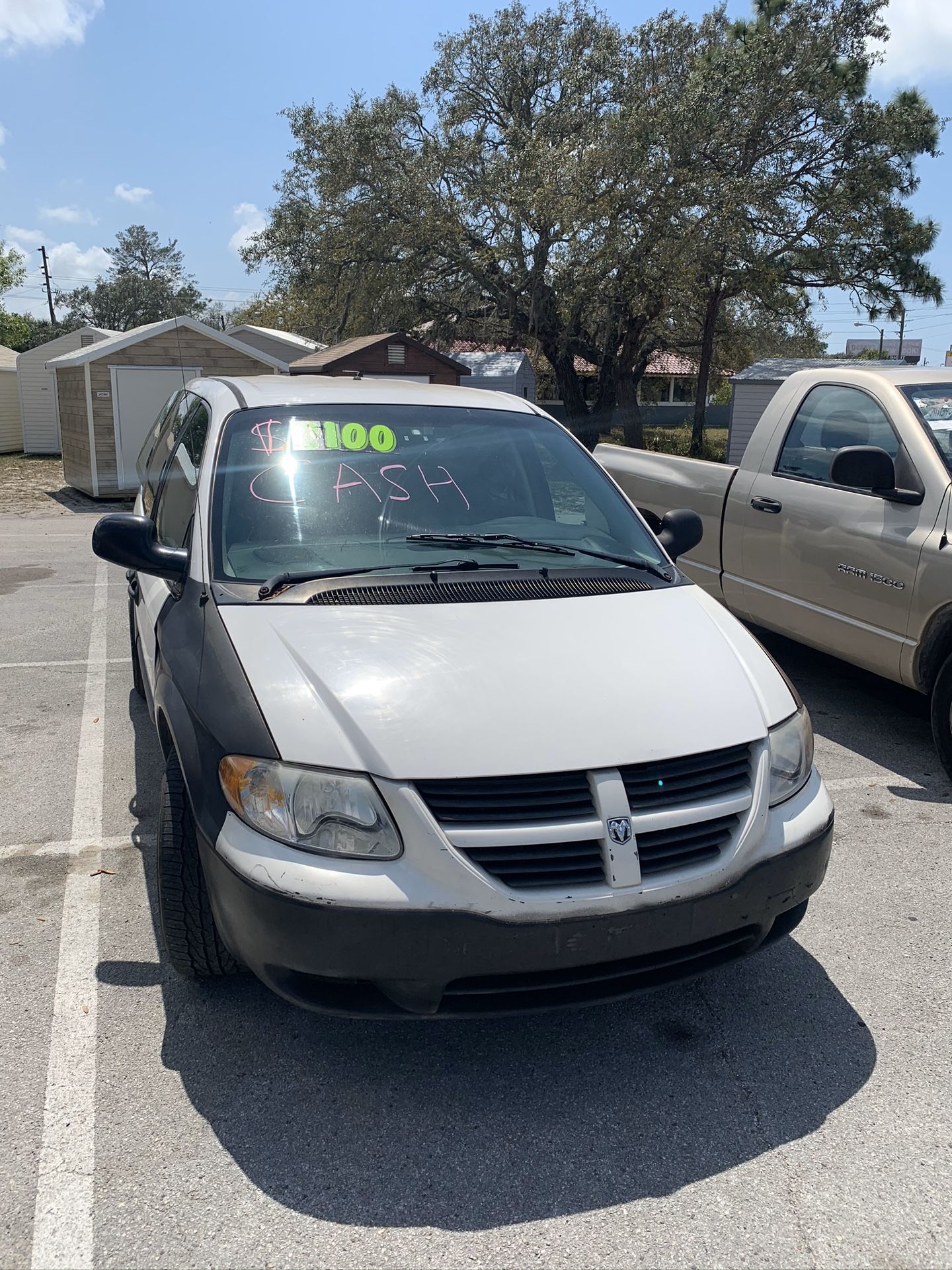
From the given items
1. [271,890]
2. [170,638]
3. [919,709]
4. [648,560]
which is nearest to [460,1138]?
[271,890]

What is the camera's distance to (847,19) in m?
23.8

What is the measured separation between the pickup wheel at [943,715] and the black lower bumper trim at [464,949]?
103 inches

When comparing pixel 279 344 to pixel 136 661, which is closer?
pixel 136 661

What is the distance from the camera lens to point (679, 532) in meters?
4.01

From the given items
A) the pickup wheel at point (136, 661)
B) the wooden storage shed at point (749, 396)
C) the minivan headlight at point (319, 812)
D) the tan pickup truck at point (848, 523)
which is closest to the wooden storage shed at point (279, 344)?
the wooden storage shed at point (749, 396)

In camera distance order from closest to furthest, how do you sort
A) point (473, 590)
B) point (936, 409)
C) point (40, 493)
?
point (473, 590) < point (936, 409) < point (40, 493)

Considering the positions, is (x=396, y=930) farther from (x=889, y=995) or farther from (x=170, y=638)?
(x=889, y=995)

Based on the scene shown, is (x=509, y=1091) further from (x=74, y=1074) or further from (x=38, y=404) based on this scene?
(x=38, y=404)

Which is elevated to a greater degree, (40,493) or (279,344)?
(279,344)

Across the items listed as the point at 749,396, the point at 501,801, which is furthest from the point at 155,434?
the point at 749,396

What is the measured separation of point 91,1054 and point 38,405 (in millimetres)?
30898

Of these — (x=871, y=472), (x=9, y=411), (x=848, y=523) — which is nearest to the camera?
(x=871, y=472)

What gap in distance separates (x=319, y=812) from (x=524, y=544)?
146 cm

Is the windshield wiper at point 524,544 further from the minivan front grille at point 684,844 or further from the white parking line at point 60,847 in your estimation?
the white parking line at point 60,847
